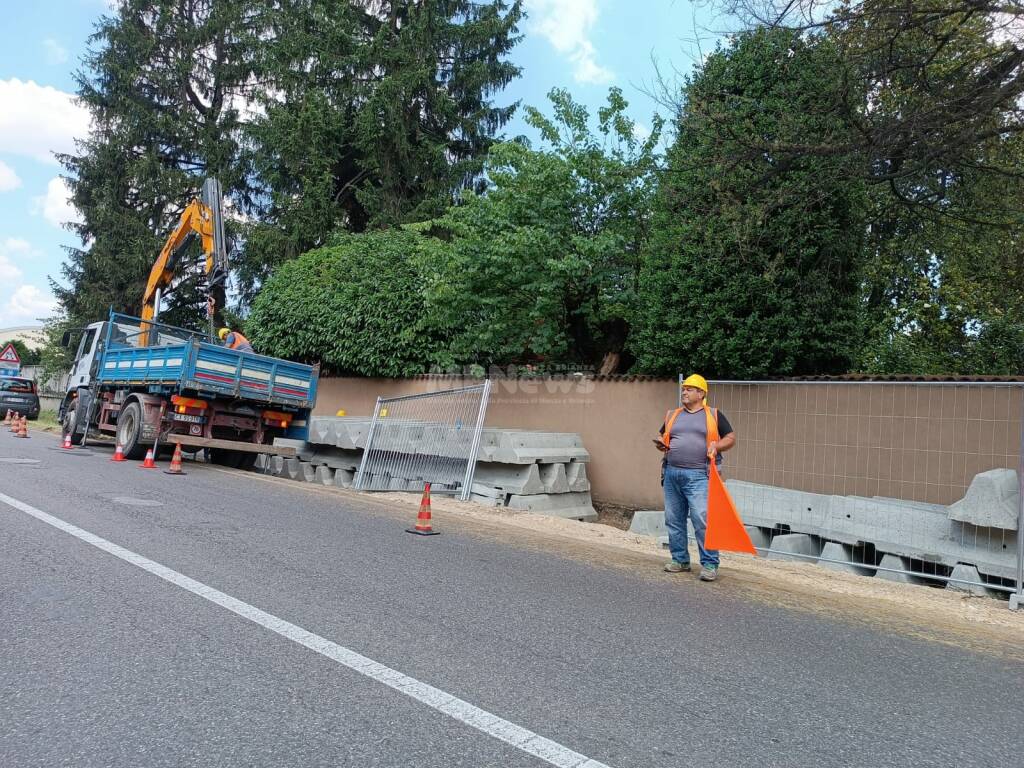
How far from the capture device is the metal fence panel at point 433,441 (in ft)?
36.1

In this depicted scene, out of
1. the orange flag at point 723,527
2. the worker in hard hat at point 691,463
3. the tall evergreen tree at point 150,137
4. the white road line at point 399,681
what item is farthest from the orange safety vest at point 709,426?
the tall evergreen tree at point 150,137

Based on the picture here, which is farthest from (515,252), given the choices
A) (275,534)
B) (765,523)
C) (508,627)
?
(508,627)

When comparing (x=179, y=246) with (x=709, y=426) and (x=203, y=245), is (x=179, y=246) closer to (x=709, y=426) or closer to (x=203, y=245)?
(x=203, y=245)

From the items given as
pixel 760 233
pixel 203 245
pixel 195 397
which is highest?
pixel 203 245

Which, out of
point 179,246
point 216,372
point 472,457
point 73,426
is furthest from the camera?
point 179,246

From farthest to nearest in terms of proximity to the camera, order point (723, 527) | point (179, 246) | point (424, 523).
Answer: point (179, 246) → point (424, 523) → point (723, 527)

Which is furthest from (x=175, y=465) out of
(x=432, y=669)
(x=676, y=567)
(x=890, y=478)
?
(x=890, y=478)

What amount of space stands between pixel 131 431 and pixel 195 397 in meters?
1.72

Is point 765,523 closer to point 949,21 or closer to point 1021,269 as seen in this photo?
point 949,21

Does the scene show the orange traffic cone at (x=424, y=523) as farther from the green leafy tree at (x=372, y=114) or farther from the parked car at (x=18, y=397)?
the parked car at (x=18, y=397)

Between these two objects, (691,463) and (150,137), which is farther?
(150,137)

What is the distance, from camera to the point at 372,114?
2430cm

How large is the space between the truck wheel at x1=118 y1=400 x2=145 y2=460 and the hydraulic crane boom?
2.51 m

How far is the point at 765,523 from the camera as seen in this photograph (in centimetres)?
857
